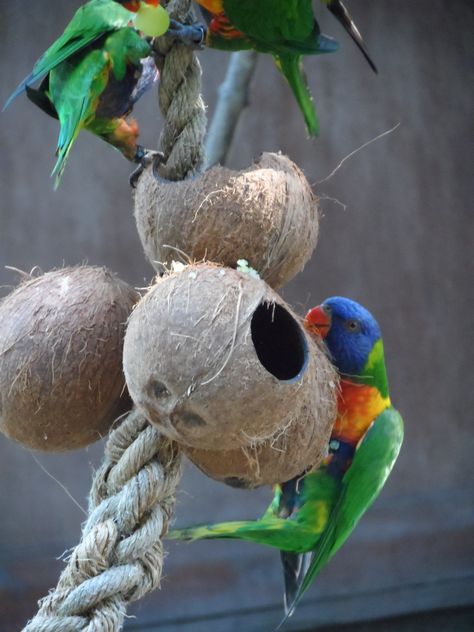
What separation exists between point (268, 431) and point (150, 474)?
13 cm

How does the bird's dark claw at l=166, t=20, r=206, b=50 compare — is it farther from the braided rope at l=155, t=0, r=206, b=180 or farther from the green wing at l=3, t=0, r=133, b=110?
the green wing at l=3, t=0, r=133, b=110

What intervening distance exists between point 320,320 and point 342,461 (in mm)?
184

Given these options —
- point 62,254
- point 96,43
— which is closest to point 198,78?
point 96,43

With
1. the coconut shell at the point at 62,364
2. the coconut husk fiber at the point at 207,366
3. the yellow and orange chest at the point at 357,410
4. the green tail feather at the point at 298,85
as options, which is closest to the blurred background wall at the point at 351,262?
the green tail feather at the point at 298,85

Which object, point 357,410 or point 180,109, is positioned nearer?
point 180,109

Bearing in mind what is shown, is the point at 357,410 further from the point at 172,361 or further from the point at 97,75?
the point at 97,75

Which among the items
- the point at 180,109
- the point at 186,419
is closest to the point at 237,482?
the point at 186,419

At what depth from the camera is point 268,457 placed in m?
0.85

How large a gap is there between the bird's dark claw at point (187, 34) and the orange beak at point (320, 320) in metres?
0.36

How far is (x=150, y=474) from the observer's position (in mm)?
829

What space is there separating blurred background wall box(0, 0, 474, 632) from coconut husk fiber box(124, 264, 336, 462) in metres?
1.58

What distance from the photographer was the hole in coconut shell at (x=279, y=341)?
2.72 ft

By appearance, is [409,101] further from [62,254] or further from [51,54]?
[51,54]

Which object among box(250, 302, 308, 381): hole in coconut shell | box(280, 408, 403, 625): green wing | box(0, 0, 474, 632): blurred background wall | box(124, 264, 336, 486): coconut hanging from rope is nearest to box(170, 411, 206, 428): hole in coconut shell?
box(124, 264, 336, 486): coconut hanging from rope
